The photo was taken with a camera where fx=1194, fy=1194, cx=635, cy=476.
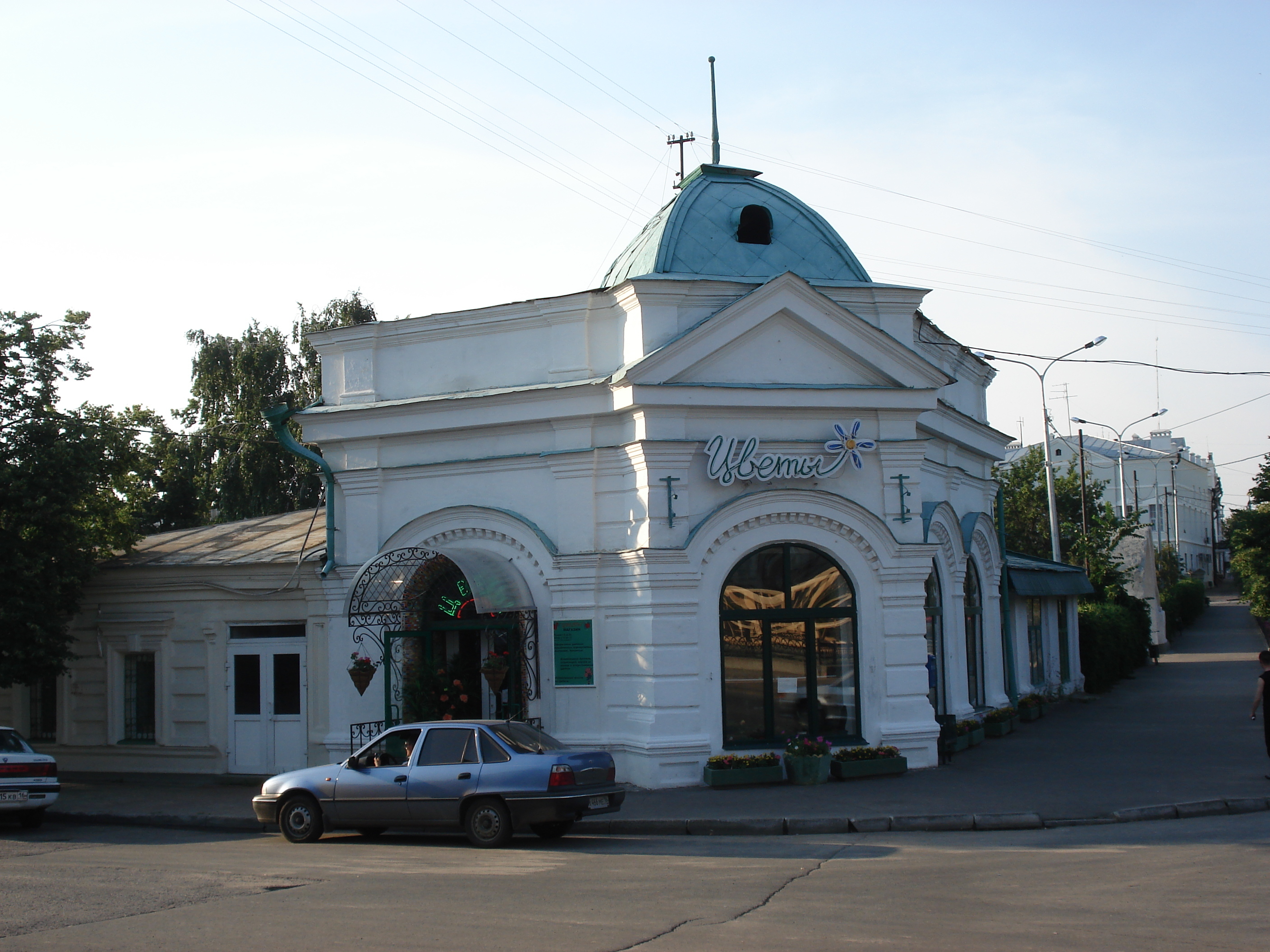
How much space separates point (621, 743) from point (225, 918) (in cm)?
742

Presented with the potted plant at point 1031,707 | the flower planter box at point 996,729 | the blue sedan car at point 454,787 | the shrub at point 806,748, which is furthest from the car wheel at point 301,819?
the potted plant at point 1031,707

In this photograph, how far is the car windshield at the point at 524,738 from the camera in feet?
41.2

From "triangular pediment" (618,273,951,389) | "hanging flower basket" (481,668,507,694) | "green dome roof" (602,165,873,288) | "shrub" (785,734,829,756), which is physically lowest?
"shrub" (785,734,829,756)

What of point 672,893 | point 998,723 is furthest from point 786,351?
point 672,893

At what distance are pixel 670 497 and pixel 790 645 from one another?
2.77m

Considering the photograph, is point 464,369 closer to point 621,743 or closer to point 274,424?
point 274,424

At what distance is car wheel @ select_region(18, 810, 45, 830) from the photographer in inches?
611

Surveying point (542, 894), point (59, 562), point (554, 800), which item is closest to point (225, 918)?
point (542, 894)

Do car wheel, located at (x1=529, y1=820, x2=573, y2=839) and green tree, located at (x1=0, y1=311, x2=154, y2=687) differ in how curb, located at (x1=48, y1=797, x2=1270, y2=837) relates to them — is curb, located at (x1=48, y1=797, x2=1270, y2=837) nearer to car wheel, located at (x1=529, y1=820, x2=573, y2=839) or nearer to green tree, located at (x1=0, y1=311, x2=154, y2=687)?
car wheel, located at (x1=529, y1=820, x2=573, y2=839)

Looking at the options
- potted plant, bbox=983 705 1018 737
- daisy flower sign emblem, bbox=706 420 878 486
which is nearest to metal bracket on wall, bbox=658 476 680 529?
daisy flower sign emblem, bbox=706 420 878 486

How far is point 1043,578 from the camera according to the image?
26.2 meters

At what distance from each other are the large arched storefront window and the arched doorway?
284 centimetres

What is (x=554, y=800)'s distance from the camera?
12.1 meters

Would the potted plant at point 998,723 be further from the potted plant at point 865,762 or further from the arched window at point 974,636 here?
the potted plant at point 865,762
